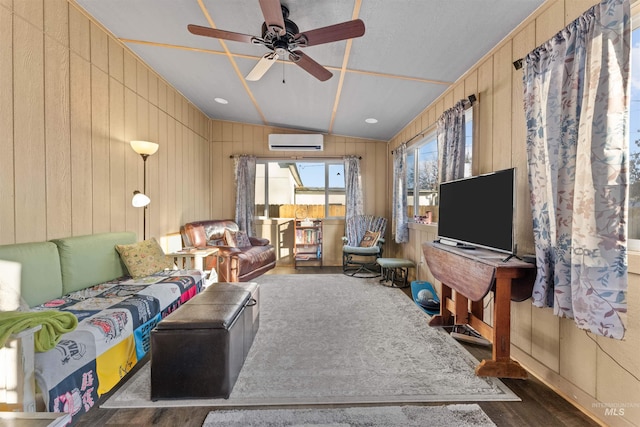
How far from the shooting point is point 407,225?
414 centimetres

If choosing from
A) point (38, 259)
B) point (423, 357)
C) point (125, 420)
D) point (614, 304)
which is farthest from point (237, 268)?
point (614, 304)

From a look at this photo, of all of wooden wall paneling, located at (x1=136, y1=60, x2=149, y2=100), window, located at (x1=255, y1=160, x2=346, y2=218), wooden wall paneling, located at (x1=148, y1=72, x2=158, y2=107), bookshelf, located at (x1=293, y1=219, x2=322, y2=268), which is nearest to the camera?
wooden wall paneling, located at (x1=136, y1=60, x2=149, y2=100)

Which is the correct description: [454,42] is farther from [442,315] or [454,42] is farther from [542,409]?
[542,409]

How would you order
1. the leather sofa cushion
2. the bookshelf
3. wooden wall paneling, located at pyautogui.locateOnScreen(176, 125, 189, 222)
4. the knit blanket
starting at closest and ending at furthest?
the knit blanket
the leather sofa cushion
wooden wall paneling, located at pyautogui.locateOnScreen(176, 125, 189, 222)
the bookshelf

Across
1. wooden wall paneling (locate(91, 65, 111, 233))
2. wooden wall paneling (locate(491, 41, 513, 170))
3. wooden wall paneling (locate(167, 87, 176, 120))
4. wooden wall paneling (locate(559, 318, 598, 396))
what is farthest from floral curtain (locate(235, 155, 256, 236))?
wooden wall paneling (locate(559, 318, 598, 396))

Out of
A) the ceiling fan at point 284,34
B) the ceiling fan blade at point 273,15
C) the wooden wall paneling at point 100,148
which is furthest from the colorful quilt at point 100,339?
the ceiling fan blade at point 273,15

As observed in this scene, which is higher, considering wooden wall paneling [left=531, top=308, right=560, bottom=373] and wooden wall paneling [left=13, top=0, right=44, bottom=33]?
wooden wall paneling [left=13, top=0, right=44, bottom=33]

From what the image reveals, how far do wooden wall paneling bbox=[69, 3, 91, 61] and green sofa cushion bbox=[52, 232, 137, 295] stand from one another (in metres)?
1.59

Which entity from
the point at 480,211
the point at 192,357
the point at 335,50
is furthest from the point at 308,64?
the point at 192,357

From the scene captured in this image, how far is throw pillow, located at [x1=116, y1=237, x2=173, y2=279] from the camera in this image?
8.22 feet

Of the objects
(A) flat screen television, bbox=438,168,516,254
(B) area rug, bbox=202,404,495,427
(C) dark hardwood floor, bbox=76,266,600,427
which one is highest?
(A) flat screen television, bbox=438,168,516,254

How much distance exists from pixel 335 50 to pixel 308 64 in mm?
387

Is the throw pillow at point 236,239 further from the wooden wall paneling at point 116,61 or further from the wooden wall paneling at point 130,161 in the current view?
the wooden wall paneling at point 116,61

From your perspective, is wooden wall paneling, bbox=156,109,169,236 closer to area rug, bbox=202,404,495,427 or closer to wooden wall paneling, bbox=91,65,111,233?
wooden wall paneling, bbox=91,65,111,233
